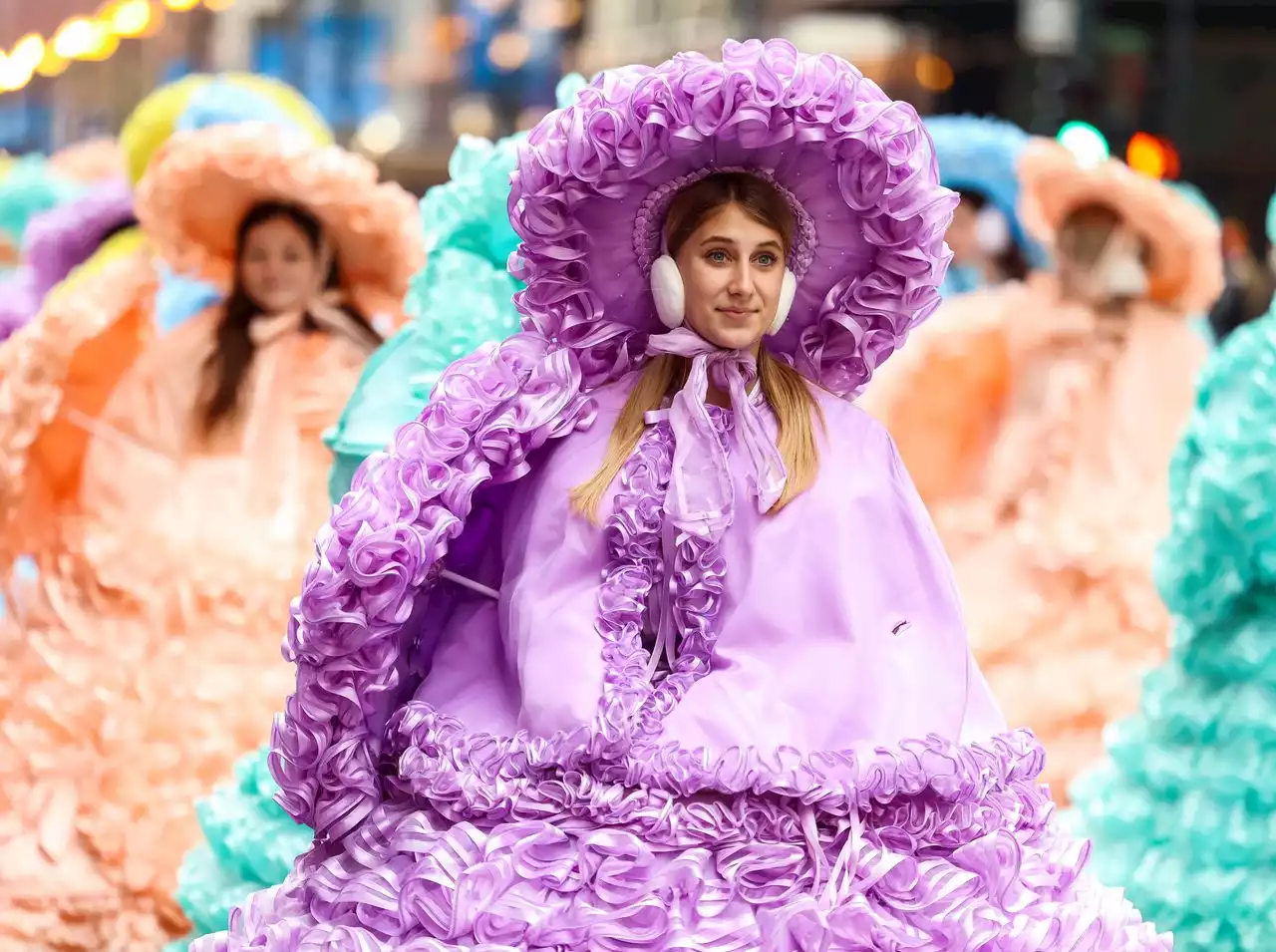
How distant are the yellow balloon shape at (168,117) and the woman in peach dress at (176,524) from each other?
1.36 meters

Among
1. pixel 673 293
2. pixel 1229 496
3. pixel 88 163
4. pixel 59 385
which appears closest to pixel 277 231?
pixel 59 385

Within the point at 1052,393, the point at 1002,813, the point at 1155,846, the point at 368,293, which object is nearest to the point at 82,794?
the point at 368,293

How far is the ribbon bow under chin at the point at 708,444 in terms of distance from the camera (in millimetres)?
3150

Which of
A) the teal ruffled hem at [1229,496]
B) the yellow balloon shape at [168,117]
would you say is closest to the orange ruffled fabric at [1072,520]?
the teal ruffled hem at [1229,496]

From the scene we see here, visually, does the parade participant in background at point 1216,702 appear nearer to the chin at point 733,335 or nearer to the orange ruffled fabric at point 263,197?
the chin at point 733,335

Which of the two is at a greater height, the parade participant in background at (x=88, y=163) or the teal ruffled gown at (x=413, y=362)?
the parade participant in background at (x=88, y=163)

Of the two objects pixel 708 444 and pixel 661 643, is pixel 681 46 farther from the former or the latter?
pixel 661 643

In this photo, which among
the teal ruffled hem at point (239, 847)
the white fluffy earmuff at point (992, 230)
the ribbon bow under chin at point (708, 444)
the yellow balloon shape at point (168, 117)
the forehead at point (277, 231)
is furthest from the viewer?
the white fluffy earmuff at point (992, 230)

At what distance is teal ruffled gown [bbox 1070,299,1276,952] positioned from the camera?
179 inches

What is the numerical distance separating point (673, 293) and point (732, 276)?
0.31 feet

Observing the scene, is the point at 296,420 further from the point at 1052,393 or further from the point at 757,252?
the point at 757,252

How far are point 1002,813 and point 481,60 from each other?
11679mm

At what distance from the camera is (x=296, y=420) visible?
19.9ft

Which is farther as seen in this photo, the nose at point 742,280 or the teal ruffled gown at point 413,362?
the teal ruffled gown at point 413,362
